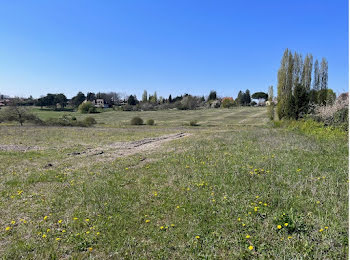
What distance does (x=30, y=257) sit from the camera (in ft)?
10.6

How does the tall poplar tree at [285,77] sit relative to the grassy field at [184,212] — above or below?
above

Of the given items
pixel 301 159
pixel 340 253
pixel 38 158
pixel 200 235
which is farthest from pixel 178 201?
pixel 38 158

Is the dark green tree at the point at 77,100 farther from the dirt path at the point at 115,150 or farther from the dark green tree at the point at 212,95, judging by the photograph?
the dirt path at the point at 115,150

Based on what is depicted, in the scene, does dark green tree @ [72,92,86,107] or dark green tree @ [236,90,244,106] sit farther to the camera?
dark green tree @ [236,90,244,106]

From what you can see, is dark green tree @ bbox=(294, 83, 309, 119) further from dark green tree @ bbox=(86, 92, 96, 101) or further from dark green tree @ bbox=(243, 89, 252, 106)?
dark green tree @ bbox=(86, 92, 96, 101)

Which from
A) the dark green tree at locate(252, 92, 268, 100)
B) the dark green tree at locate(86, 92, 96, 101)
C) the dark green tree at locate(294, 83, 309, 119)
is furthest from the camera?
the dark green tree at locate(86, 92, 96, 101)

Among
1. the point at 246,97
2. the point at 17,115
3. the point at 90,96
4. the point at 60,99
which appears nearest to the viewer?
the point at 17,115

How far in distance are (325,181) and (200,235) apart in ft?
12.1

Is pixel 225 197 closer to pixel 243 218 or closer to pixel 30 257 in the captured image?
pixel 243 218

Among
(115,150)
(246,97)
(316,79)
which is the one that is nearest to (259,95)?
(246,97)

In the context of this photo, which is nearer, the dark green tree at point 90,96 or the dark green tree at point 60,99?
the dark green tree at point 60,99

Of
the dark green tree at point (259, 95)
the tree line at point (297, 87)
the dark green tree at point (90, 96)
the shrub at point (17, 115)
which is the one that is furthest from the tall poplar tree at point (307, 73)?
the dark green tree at point (90, 96)

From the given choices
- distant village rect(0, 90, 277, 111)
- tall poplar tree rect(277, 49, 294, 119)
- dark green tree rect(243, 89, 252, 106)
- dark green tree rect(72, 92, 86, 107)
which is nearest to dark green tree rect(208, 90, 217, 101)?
distant village rect(0, 90, 277, 111)

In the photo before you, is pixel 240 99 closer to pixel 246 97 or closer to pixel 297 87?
pixel 246 97
